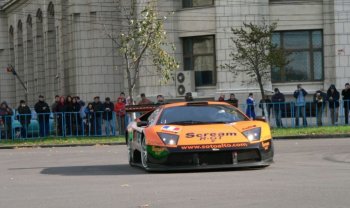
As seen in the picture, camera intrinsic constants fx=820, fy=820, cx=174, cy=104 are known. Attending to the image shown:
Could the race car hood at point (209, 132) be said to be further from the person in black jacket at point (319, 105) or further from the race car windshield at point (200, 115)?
the person in black jacket at point (319, 105)

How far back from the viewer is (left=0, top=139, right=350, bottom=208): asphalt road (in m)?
10.1

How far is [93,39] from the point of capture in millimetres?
44250

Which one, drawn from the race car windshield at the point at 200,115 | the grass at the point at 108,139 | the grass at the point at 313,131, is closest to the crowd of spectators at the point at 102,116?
the grass at the point at 108,139

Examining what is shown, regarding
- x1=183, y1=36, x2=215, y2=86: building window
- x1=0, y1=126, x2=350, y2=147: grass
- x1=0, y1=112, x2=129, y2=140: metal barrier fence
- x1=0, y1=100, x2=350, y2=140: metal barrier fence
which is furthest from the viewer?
x1=183, y1=36, x2=215, y2=86: building window

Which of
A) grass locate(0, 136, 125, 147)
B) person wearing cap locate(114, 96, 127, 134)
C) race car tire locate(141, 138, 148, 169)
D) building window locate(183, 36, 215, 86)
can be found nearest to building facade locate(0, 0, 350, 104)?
building window locate(183, 36, 215, 86)

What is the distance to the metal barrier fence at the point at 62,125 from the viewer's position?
3095cm

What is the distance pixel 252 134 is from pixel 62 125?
1798 centimetres

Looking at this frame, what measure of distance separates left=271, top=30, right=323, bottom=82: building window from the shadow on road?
2137cm

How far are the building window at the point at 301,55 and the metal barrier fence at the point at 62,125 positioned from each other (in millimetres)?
9383

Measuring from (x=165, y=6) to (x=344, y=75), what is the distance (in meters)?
9.02

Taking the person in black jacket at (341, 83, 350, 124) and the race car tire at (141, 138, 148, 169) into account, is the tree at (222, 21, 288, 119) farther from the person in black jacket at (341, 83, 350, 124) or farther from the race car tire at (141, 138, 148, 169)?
the race car tire at (141, 138, 148, 169)

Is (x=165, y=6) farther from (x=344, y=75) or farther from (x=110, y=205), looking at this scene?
(x=110, y=205)

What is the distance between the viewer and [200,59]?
39281 mm

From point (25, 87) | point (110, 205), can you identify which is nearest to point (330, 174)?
point (110, 205)
